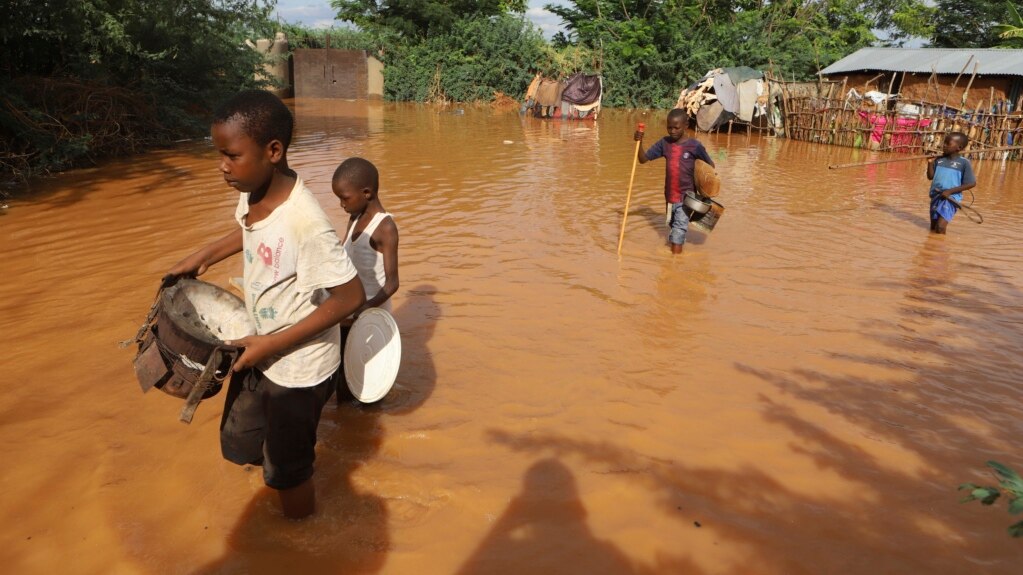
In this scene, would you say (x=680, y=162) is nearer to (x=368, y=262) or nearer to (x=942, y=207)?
(x=942, y=207)

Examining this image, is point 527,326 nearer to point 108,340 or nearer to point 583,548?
point 583,548

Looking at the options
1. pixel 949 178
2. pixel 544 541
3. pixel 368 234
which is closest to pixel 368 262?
pixel 368 234

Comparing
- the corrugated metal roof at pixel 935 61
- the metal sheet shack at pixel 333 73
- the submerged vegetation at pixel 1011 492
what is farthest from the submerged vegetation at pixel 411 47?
the submerged vegetation at pixel 1011 492

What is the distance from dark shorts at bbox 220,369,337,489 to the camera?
2301mm

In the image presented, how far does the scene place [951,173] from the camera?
7.39 metres

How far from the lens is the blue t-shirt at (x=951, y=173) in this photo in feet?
23.9

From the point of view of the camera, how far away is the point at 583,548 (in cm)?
259

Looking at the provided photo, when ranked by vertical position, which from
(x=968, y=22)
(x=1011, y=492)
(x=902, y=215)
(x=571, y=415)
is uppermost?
(x=968, y=22)

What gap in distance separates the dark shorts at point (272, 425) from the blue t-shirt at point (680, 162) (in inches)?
191

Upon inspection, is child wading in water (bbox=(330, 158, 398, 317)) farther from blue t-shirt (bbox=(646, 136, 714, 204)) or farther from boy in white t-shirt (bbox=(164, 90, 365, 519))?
blue t-shirt (bbox=(646, 136, 714, 204))

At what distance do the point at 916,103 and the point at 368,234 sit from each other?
15.3m

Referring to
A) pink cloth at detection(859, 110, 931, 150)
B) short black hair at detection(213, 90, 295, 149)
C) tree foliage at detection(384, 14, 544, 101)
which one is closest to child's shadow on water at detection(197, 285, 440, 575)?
short black hair at detection(213, 90, 295, 149)

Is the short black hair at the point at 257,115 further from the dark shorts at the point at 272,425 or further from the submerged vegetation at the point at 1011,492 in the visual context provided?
the submerged vegetation at the point at 1011,492

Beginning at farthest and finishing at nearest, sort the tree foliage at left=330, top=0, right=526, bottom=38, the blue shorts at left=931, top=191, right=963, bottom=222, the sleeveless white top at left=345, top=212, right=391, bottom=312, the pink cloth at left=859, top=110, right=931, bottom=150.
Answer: the tree foliage at left=330, top=0, right=526, bottom=38 → the pink cloth at left=859, top=110, right=931, bottom=150 → the blue shorts at left=931, top=191, right=963, bottom=222 → the sleeveless white top at left=345, top=212, right=391, bottom=312
